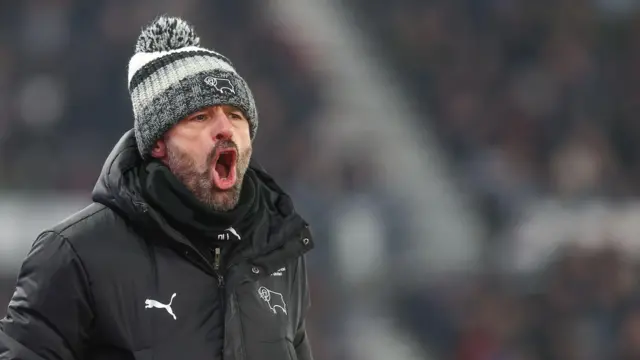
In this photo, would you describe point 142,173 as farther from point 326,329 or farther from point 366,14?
point 366,14

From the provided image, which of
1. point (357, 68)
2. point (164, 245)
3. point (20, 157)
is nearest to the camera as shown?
point (164, 245)

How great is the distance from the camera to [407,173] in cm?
589

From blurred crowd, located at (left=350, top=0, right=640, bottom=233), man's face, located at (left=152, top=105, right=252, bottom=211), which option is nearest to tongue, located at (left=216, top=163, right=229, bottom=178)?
man's face, located at (left=152, top=105, right=252, bottom=211)

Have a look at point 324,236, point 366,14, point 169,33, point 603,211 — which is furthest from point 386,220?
point 169,33

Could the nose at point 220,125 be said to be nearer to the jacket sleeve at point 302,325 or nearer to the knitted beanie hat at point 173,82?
the knitted beanie hat at point 173,82

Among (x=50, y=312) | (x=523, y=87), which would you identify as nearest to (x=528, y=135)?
(x=523, y=87)

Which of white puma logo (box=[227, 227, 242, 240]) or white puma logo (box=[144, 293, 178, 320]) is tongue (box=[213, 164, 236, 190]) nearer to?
white puma logo (box=[227, 227, 242, 240])

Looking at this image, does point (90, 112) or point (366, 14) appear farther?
point (366, 14)

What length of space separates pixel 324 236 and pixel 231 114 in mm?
3539

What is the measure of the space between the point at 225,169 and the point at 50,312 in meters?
0.33

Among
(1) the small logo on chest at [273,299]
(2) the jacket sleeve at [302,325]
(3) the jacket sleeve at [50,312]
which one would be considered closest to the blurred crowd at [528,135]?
(2) the jacket sleeve at [302,325]

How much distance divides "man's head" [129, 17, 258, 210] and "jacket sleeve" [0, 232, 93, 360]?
0.21 metres

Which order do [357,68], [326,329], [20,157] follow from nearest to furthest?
[326,329], [20,157], [357,68]

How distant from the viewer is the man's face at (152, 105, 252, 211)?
1.83 meters
